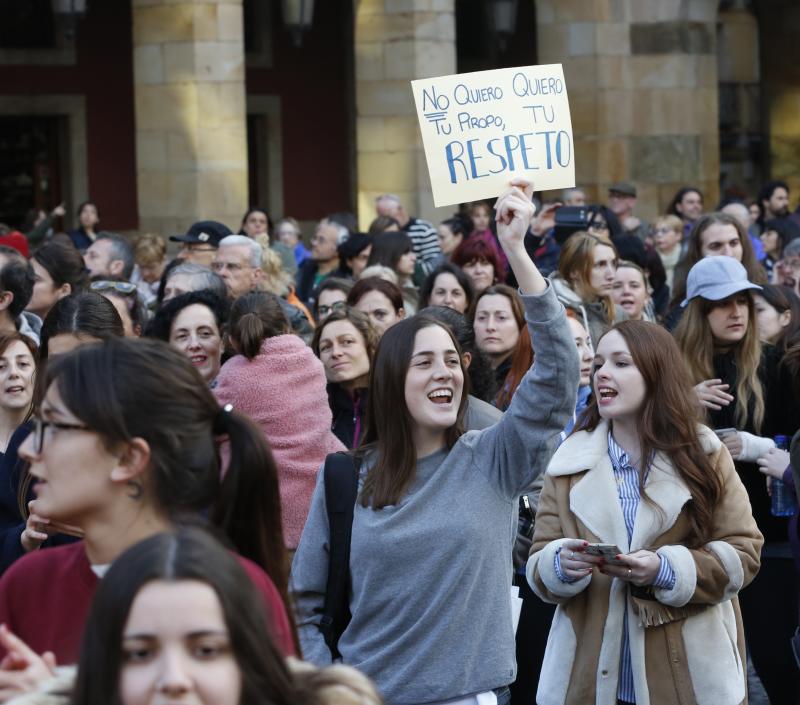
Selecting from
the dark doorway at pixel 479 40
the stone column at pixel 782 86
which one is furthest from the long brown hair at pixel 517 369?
the stone column at pixel 782 86

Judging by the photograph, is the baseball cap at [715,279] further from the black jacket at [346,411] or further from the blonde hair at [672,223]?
the blonde hair at [672,223]

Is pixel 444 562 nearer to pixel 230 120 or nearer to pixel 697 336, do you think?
pixel 697 336

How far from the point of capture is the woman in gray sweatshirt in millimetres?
4293

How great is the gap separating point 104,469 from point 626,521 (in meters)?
2.35

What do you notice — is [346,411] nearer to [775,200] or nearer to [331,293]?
[331,293]

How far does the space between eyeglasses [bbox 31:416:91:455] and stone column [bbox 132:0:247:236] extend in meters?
12.2

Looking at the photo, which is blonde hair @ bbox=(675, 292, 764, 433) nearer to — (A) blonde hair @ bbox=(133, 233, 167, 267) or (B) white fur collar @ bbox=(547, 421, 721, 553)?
(B) white fur collar @ bbox=(547, 421, 721, 553)

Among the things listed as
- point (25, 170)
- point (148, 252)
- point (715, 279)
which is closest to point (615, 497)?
point (715, 279)

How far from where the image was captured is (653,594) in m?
4.94

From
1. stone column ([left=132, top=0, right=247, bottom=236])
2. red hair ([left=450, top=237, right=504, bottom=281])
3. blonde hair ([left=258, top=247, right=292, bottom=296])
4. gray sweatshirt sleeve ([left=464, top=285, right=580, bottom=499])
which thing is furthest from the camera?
stone column ([left=132, top=0, right=247, bottom=236])

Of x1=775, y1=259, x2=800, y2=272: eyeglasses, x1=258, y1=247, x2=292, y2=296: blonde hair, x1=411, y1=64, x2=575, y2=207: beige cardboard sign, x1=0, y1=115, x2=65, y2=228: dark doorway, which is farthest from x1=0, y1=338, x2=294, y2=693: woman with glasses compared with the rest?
Answer: x1=0, y1=115, x2=65, y2=228: dark doorway

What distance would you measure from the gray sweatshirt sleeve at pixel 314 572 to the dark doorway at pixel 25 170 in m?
15.2

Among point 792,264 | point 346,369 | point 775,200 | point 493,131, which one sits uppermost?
point 493,131

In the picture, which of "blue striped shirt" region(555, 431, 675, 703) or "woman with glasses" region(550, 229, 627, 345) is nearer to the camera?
"blue striped shirt" region(555, 431, 675, 703)
